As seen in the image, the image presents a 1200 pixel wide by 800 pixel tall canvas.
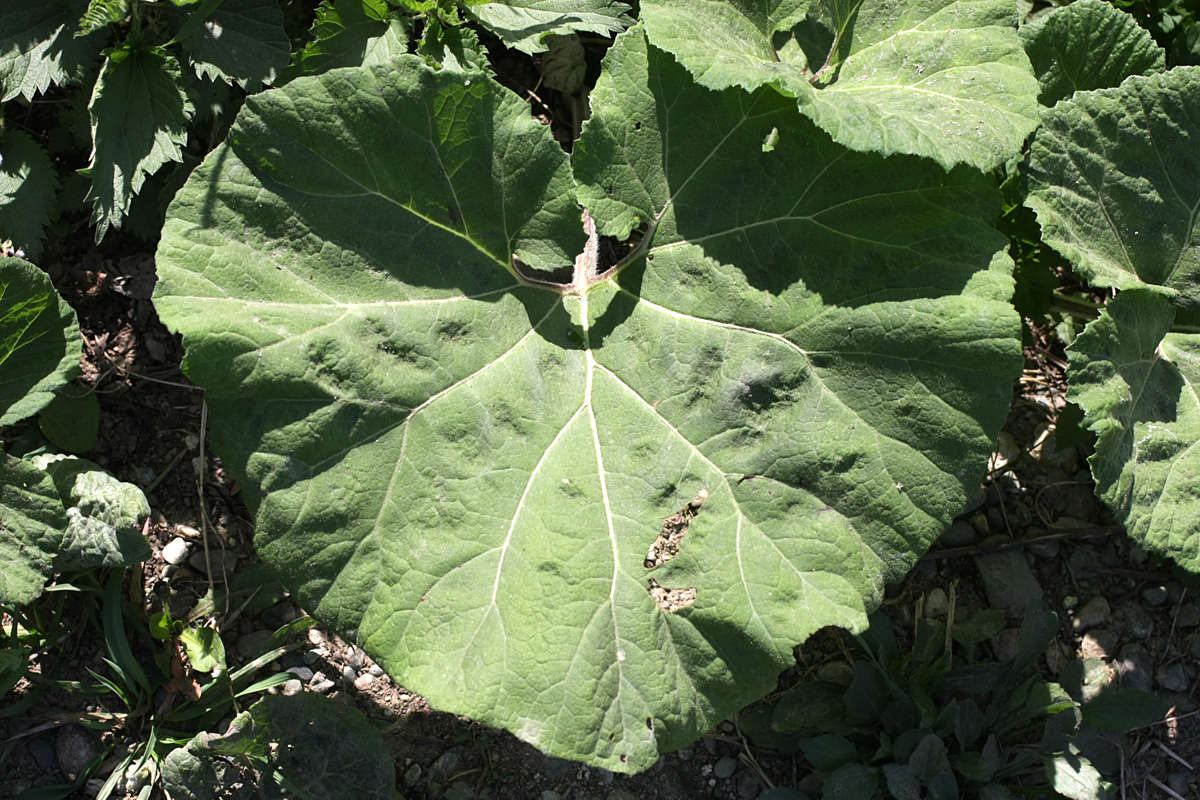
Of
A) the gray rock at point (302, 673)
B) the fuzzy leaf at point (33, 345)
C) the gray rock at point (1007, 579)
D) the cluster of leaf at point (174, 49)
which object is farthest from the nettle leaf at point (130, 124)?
the gray rock at point (1007, 579)

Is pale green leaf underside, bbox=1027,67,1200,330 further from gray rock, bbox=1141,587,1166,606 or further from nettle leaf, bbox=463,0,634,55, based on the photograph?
nettle leaf, bbox=463,0,634,55

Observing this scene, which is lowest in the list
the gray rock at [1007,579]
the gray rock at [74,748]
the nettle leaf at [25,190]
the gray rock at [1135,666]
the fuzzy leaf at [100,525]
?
the gray rock at [1135,666]

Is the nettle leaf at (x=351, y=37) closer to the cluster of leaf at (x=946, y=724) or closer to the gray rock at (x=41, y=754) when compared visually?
the gray rock at (x=41, y=754)

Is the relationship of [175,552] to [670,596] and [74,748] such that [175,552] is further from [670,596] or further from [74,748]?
[670,596]

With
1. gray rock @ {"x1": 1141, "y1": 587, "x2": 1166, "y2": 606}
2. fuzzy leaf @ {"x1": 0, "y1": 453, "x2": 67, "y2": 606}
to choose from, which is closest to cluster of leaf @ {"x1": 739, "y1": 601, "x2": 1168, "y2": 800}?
gray rock @ {"x1": 1141, "y1": 587, "x2": 1166, "y2": 606}

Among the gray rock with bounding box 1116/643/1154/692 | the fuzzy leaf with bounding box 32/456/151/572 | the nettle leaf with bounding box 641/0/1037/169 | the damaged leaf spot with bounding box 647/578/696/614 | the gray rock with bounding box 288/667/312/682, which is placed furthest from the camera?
the gray rock with bounding box 1116/643/1154/692
